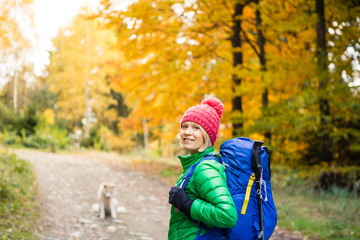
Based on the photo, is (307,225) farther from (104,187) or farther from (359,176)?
(104,187)

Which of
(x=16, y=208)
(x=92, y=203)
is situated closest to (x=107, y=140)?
(x=92, y=203)

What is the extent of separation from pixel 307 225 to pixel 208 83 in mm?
5235

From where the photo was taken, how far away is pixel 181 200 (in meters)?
1.83

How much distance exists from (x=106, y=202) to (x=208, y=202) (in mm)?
4611

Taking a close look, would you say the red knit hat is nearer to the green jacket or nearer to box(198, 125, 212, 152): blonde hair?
box(198, 125, 212, 152): blonde hair

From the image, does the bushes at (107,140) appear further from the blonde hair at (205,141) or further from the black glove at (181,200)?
the black glove at (181,200)

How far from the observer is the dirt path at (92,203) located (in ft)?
16.8

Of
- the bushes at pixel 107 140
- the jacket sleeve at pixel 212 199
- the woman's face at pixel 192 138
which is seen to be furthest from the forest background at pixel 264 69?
the bushes at pixel 107 140

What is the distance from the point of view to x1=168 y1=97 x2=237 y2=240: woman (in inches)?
68.5

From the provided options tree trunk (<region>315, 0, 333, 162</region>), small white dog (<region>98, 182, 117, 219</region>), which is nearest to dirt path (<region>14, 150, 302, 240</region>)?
small white dog (<region>98, 182, 117, 219</region>)

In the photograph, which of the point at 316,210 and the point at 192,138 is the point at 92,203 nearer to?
the point at 316,210

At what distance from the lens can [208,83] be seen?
9.44m

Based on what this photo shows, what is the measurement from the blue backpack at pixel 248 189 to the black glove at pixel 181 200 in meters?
0.07

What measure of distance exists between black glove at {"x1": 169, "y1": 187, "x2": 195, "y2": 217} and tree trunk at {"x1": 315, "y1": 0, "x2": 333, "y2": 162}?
5.74 m
